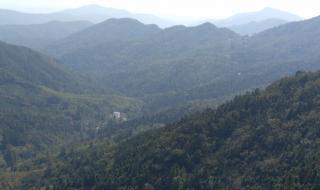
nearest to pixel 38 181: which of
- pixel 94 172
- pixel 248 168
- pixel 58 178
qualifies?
pixel 58 178

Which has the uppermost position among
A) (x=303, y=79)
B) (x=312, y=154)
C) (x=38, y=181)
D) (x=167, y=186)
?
(x=303, y=79)

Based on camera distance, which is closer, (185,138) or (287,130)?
(287,130)

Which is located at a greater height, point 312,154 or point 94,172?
point 312,154

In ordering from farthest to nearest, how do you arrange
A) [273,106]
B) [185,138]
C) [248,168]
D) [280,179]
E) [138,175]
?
1. [273,106]
2. [185,138]
3. [138,175]
4. [248,168]
5. [280,179]

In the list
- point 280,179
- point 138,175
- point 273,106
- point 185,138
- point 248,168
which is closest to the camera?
point 280,179

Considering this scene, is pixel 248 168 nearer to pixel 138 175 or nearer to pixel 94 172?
pixel 138 175

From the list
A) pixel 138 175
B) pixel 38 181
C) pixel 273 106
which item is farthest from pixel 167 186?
pixel 38 181

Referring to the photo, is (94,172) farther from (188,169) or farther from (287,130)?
(287,130)
